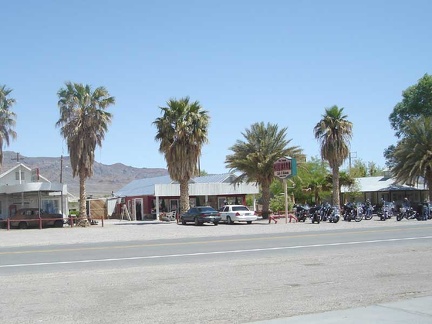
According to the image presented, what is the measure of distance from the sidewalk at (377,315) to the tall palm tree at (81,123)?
123ft

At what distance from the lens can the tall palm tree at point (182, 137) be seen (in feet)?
145

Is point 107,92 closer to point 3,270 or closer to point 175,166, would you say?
point 175,166

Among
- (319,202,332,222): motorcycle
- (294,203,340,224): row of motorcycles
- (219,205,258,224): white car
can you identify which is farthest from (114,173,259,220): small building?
(319,202,332,222): motorcycle

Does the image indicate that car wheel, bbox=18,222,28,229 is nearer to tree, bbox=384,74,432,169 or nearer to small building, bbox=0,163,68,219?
small building, bbox=0,163,68,219

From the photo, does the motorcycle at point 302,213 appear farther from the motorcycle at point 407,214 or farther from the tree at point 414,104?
the tree at point 414,104

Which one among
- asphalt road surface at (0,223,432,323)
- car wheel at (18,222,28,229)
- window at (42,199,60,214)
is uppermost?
window at (42,199,60,214)

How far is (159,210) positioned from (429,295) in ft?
155

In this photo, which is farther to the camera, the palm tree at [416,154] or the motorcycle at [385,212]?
the palm tree at [416,154]

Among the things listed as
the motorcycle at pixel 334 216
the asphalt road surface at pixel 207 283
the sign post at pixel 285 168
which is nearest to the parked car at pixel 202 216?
the sign post at pixel 285 168

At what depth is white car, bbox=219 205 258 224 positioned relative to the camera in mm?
41469

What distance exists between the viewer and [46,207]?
55.7 m

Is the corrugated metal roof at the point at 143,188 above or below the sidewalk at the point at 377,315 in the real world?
above

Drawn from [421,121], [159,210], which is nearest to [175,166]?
[159,210]

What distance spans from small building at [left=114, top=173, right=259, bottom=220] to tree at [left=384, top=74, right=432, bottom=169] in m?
20.9
